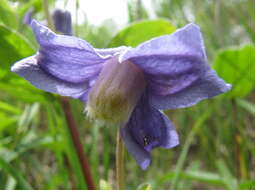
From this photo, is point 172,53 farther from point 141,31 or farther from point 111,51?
point 141,31

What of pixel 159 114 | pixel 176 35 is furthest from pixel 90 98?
pixel 176 35

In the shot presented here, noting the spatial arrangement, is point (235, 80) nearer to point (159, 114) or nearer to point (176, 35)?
point (159, 114)

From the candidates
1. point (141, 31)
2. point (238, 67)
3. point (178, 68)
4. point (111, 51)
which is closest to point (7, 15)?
point (141, 31)

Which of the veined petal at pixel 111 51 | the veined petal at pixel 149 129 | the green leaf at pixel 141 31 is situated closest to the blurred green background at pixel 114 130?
the green leaf at pixel 141 31

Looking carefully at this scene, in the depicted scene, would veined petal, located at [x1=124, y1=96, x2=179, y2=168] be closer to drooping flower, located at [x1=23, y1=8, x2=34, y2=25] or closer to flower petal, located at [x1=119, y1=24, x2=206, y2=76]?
flower petal, located at [x1=119, y1=24, x2=206, y2=76]

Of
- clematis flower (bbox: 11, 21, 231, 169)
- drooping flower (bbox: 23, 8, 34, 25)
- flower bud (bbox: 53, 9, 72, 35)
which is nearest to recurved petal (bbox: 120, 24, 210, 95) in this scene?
clematis flower (bbox: 11, 21, 231, 169)

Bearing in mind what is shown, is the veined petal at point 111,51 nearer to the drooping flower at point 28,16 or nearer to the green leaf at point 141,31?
the green leaf at point 141,31
